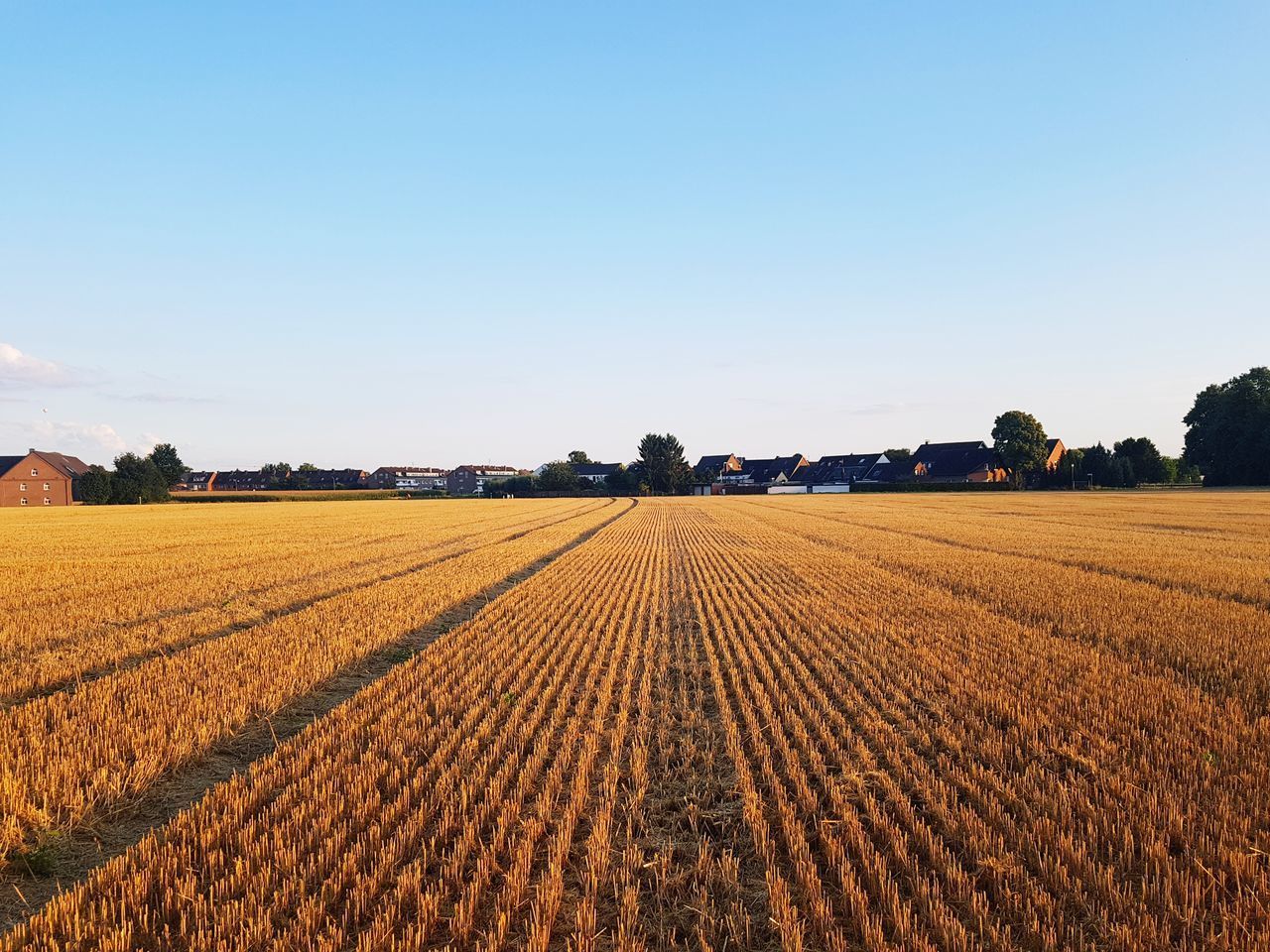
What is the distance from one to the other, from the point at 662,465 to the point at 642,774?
365 ft

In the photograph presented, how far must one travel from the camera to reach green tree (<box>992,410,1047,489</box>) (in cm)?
10306

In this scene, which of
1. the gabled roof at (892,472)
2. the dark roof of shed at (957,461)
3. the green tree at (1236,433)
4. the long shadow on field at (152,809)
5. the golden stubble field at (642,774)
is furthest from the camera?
the gabled roof at (892,472)

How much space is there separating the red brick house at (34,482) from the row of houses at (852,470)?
9161 centimetres

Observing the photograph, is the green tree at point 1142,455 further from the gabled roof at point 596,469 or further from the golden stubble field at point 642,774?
the golden stubble field at point 642,774

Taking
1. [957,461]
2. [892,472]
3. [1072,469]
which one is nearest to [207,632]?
[957,461]

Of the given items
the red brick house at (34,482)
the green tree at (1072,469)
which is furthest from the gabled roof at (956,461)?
the red brick house at (34,482)

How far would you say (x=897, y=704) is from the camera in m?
8.05

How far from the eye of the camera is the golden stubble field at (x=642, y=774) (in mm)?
4184

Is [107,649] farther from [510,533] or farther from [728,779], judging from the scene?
[510,533]

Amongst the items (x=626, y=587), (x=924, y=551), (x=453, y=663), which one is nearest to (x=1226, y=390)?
(x=924, y=551)

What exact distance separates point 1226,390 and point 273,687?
384 feet

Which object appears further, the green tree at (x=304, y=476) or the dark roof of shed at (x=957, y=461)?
the green tree at (x=304, y=476)

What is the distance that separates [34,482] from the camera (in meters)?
94.1

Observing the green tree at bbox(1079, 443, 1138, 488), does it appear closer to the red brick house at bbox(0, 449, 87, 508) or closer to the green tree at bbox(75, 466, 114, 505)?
the green tree at bbox(75, 466, 114, 505)
